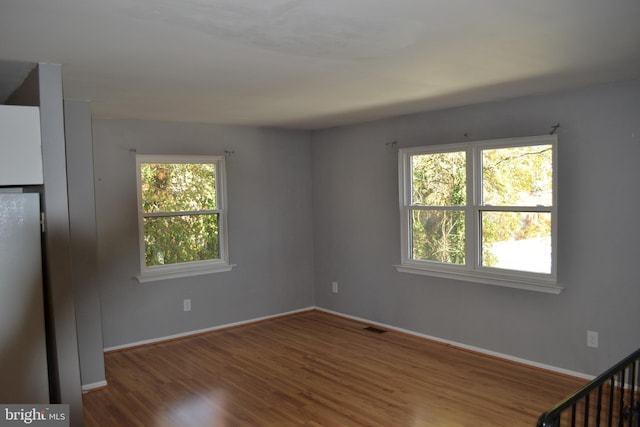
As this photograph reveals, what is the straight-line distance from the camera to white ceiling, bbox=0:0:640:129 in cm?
198

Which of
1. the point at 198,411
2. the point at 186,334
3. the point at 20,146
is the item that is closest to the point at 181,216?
the point at 186,334

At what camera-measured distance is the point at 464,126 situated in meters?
4.53

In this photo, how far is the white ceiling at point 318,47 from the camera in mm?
1981

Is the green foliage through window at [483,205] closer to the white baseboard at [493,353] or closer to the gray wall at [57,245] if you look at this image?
the white baseboard at [493,353]

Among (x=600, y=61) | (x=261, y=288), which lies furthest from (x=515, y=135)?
(x=261, y=288)

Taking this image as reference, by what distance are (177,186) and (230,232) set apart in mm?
811

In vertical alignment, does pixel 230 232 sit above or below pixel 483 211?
below

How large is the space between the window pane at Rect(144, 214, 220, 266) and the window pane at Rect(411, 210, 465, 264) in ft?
7.36

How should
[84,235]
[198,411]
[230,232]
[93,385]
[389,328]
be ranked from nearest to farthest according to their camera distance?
[198,411] → [84,235] → [93,385] → [389,328] → [230,232]

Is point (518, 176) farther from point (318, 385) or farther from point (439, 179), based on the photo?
point (318, 385)

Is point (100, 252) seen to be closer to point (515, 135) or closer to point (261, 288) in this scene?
point (261, 288)

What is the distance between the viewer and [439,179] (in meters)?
4.80

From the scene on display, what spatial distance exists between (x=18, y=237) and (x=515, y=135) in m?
3.73

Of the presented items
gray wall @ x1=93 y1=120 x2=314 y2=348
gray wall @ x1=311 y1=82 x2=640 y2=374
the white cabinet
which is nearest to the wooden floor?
gray wall @ x1=311 y1=82 x2=640 y2=374
